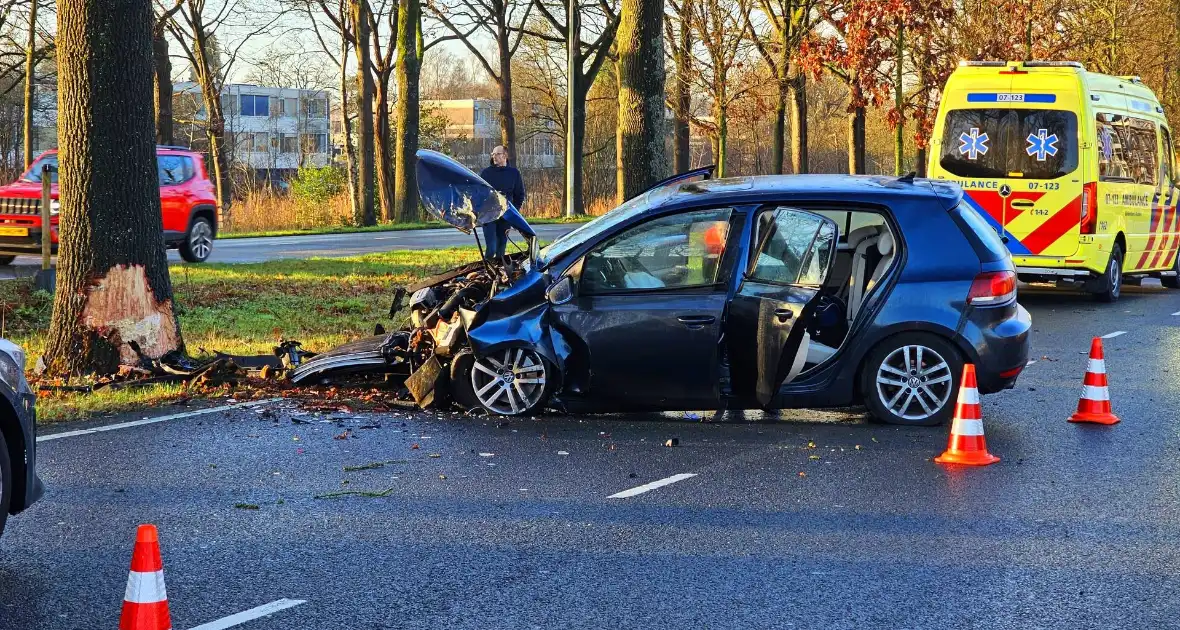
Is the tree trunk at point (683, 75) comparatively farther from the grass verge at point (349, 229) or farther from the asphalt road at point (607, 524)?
the asphalt road at point (607, 524)

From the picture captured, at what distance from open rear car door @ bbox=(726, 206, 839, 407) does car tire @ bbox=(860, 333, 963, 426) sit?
0.52m

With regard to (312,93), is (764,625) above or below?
below

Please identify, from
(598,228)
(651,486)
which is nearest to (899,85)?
(598,228)

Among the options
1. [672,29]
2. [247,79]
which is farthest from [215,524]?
[247,79]

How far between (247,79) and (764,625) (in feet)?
165

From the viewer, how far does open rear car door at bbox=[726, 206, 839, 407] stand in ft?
26.1

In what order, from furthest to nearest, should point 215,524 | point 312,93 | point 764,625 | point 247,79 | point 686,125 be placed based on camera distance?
point 312,93
point 247,79
point 686,125
point 215,524
point 764,625

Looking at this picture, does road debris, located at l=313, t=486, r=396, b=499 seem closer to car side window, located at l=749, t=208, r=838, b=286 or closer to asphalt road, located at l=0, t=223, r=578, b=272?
car side window, located at l=749, t=208, r=838, b=286

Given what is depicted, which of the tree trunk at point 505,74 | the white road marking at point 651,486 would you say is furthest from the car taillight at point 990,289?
the tree trunk at point 505,74

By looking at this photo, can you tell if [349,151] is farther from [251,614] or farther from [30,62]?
[251,614]

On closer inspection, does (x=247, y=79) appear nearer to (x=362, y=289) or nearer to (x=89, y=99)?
(x=362, y=289)

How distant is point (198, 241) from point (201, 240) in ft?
0.24

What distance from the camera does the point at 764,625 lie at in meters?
4.61

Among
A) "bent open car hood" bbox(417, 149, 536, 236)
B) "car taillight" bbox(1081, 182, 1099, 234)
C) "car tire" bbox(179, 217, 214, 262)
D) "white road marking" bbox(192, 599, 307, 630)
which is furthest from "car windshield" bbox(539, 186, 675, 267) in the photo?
"car tire" bbox(179, 217, 214, 262)
